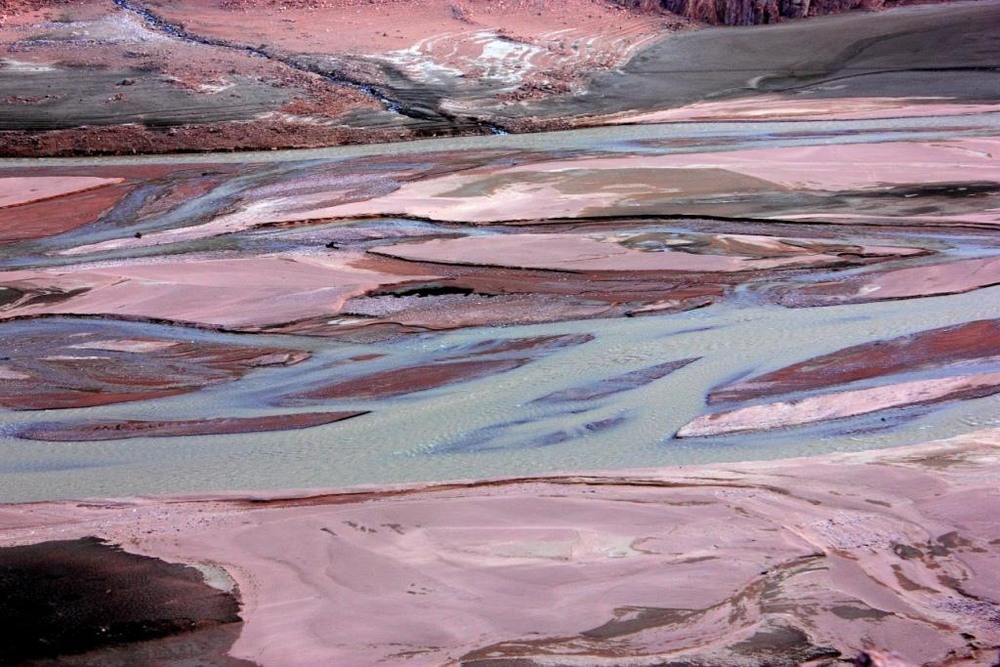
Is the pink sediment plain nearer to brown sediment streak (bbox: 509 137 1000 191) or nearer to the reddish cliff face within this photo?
brown sediment streak (bbox: 509 137 1000 191)

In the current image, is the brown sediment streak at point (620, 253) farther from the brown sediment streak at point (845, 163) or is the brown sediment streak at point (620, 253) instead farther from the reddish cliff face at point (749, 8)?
the reddish cliff face at point (749, 8)

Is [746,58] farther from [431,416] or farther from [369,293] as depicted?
[431,416]

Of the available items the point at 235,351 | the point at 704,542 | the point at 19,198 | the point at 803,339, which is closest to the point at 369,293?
the point at 235,351

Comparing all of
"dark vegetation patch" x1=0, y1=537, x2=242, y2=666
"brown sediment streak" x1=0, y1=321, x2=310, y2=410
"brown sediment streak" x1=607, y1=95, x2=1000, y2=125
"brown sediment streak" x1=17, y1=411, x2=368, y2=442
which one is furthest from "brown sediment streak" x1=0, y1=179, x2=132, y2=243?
"dark vegetation patch" x1=0, y1=537, x2=242, y2=666

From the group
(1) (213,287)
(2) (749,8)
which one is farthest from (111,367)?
(2) (749,8)

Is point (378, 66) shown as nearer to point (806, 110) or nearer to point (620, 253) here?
point (806, 110)
